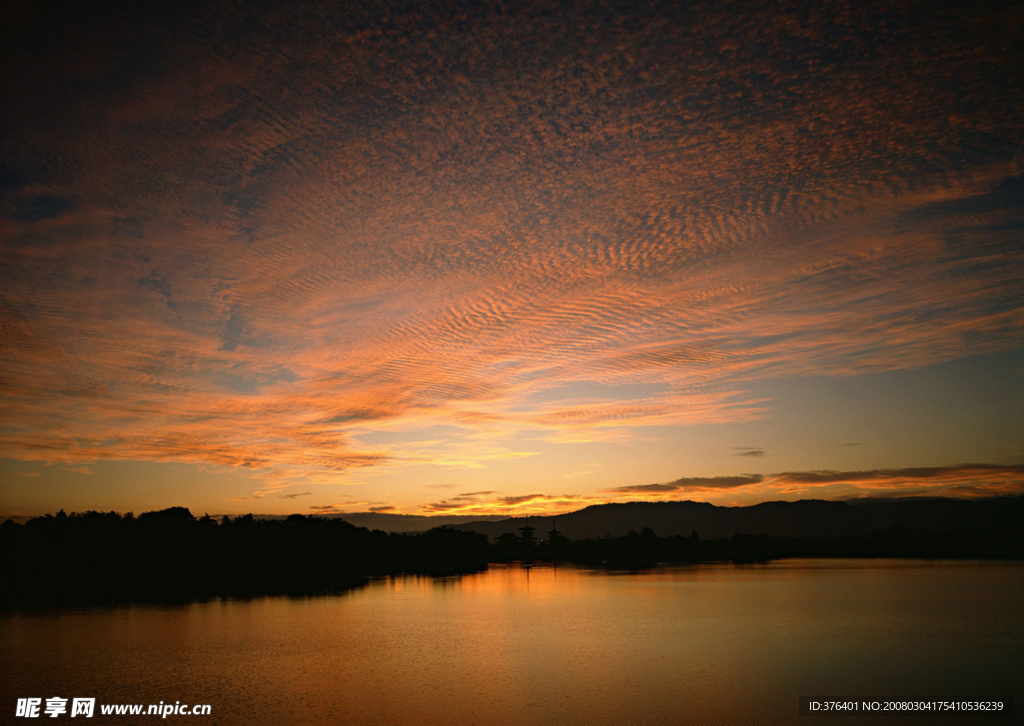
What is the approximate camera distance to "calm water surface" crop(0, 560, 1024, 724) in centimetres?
2822

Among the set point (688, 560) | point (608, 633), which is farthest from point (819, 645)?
point (688, 560)

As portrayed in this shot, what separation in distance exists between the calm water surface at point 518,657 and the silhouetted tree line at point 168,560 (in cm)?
2117

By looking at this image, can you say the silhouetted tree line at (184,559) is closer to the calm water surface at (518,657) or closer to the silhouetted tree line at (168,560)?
the silhouetted tree line at (168,560)

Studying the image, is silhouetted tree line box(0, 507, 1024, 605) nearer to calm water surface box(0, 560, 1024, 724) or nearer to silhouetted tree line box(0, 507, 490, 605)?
silhouetted tree line box(0, 507, 490, 605)

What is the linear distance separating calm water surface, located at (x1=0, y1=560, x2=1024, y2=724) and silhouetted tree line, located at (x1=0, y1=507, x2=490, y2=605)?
69.5ft

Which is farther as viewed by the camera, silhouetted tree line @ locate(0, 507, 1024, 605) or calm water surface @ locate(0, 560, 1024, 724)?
silhouetted tree line @ locate(0, 507, 1024, 605)

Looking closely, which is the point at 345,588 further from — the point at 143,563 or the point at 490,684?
the point at 490,684

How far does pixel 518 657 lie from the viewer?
38688 millimetres

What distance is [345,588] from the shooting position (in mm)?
87188

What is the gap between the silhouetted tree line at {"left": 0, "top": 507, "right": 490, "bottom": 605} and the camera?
80312mm

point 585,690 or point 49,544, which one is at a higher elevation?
point 49,544

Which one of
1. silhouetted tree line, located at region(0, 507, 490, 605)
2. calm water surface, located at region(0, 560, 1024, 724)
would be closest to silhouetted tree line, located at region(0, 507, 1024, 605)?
silhouetted tree line, located at region(0, 507, 490, 605)

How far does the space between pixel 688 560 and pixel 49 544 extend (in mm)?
143108

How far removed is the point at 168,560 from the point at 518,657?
80174mm
